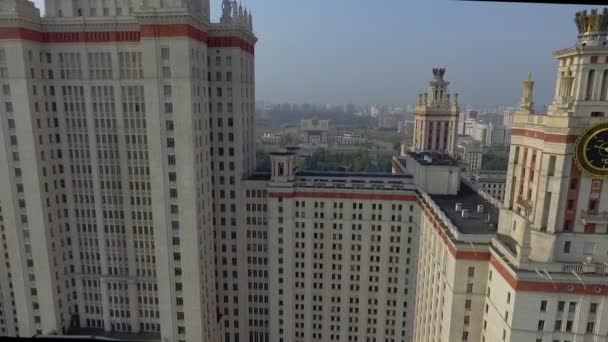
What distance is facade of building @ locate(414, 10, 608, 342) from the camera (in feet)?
51.3

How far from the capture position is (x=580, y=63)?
15953 millimetres

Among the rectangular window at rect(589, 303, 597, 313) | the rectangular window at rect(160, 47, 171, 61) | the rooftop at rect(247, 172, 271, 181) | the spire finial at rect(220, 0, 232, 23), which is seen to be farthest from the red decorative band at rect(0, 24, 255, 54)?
the rectangular window at rect(589, 303, 597, 313)

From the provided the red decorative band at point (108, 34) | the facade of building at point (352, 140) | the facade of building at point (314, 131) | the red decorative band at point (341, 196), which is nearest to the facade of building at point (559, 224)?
the red decorative band at point (341, 196)

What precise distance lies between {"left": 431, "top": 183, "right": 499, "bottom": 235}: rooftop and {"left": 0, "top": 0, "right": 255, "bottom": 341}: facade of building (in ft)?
59.6

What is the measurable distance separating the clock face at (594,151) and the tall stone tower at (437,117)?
2920 cm

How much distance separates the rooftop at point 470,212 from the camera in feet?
69.3

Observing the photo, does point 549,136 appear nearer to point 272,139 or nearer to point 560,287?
point 560,287

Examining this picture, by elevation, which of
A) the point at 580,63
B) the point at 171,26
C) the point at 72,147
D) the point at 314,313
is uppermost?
the point at 171,26

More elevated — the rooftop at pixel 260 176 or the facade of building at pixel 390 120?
the facade of building at pixel 390 120

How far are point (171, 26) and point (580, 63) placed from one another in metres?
24.3

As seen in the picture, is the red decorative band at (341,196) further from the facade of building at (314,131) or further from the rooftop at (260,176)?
the facade of building at (314,131)

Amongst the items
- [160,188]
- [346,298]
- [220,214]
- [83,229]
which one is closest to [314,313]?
[346,298]

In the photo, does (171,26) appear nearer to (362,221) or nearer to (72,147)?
(72,147)

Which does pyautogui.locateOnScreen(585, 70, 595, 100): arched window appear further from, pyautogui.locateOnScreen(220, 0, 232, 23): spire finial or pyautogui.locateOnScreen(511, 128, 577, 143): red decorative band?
pyautogui.locateOnScreen(220, 0, 232, 23): spire finial
